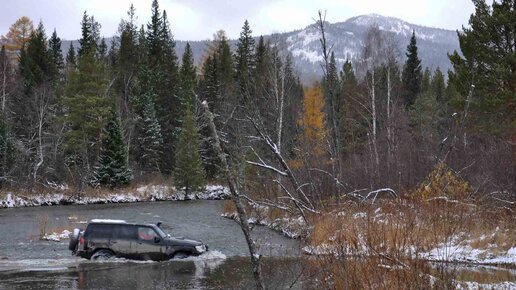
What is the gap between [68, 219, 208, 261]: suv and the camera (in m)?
19.8

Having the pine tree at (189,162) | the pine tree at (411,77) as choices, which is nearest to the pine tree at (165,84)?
the pine tree at (189,162)

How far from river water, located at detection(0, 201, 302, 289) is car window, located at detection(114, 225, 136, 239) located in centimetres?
91

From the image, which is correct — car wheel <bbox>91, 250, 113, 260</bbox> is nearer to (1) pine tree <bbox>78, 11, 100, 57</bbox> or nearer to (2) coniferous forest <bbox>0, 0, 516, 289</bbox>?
(2) coniferous forest <bbox>0, 0, 516, 289</bbox>

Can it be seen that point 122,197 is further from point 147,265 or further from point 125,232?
point 147,265

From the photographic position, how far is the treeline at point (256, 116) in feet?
85.2

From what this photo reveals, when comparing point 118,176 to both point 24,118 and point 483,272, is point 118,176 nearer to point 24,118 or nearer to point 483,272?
point 24,118

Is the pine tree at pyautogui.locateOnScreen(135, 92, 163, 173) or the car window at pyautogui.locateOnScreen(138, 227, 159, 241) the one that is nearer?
the car window at pyautogui.locateOnScreen(138, 227, 159, 241)

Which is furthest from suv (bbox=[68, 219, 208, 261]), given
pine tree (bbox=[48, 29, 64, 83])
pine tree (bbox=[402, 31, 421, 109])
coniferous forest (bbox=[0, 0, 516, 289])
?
pine tree (bbox=[48, 29, 64, 83])

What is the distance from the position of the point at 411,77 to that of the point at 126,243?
5066cm

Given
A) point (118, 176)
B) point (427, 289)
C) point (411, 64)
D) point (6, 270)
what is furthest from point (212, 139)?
point (411, 64)

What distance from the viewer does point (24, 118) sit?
5681 cm

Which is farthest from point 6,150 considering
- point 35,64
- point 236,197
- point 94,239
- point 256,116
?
point 236,197

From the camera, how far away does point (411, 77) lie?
2501 inches

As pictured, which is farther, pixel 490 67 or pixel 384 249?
pixel 490 67
